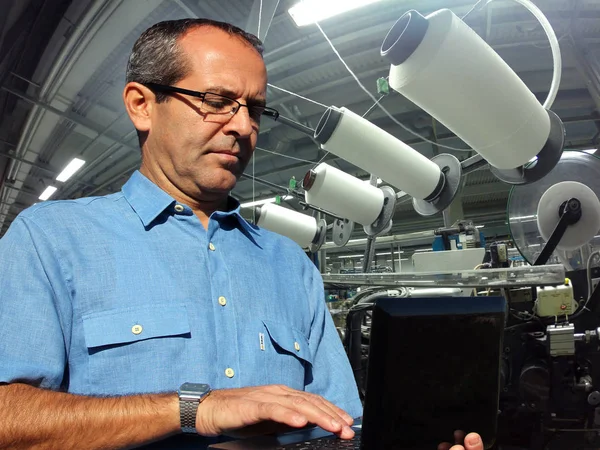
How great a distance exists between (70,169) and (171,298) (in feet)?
15.5

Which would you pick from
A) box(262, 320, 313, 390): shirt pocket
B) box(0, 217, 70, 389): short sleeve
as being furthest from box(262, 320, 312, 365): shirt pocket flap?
box(0, 217, 70, 389): short sleeve

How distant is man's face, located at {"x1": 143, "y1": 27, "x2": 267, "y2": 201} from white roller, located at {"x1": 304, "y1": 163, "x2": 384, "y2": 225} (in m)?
0.83

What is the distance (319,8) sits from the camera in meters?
1.80

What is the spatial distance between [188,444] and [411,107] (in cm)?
316

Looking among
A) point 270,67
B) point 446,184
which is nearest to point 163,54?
point 446,184

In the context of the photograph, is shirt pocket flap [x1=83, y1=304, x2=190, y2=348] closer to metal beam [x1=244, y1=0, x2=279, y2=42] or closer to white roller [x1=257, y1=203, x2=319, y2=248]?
metal beam [x1=244, y1=0, x2=279, y2=42]

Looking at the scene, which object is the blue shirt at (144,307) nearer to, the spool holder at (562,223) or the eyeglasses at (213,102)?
the eyeglasses at (213,102)

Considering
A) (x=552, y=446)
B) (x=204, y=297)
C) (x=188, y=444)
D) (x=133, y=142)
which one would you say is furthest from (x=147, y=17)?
(x=552, y=446)

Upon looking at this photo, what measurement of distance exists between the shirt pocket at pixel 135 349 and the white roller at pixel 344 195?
1197mm

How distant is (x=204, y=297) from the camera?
0.78 metres

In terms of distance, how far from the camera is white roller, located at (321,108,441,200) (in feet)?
4.60

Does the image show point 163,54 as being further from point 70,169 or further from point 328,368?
point 70,169

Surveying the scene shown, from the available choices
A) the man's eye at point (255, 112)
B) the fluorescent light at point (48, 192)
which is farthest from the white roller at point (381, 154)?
the fluorescent light at point (48, 192)

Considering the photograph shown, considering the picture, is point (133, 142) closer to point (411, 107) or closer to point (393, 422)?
point (411, 107)
